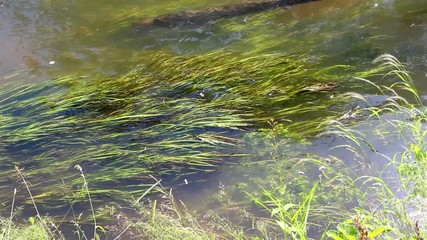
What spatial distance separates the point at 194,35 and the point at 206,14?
1.87 ft

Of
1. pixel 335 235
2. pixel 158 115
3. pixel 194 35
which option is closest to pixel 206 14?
pixel 194 35

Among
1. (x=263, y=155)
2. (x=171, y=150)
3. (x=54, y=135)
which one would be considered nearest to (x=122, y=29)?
(x=54, y=135)

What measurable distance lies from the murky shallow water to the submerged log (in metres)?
0.13

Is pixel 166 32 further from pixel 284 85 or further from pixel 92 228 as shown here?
pixel 92 228

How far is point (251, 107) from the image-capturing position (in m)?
4.50

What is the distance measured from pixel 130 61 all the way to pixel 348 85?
2541mm

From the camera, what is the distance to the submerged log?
6.59 metres

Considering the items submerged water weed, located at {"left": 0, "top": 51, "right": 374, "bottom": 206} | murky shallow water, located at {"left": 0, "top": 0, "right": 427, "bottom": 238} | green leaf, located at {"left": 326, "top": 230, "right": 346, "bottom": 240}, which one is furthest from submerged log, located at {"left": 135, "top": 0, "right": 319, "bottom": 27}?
green leaf, located at {"left": 326, "top": 230, "right": 346, "bottom": 240}

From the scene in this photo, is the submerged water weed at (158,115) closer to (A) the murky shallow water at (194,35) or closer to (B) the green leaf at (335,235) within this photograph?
(A) the murky shallow water at (194,35)

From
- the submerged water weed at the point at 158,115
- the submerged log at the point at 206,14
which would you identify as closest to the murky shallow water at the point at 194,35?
the submerged log at the point at 206,14

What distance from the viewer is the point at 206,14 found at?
665cm

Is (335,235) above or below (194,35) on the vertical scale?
above

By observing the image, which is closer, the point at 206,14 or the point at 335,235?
the point at 335,235

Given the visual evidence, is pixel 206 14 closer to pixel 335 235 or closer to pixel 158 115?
pixel 158 115
